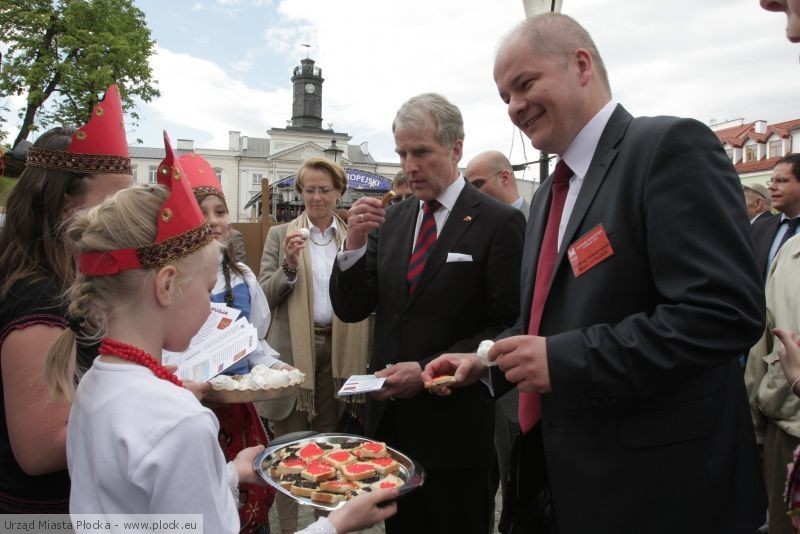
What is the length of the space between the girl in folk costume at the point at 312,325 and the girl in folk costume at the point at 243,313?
27.3 inches

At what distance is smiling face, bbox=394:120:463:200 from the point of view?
2.86 metres

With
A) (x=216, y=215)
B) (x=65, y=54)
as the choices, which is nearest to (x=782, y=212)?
(x=216, y=215)

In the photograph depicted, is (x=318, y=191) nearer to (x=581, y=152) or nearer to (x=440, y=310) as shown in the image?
(x=440, y=310)

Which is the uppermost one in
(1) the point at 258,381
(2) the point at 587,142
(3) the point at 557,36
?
(3) the point at 557,36

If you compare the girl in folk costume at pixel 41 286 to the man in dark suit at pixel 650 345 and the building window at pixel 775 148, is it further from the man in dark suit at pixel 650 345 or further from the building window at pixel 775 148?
the building window at pixel 775 148

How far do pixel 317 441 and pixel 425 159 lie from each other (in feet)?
4.77

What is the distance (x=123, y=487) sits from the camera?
1.33 metres

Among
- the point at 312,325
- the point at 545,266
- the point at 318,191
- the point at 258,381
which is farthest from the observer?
the point at 318,191

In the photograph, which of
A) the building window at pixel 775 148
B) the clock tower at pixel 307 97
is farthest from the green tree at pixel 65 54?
the clock tower at pixel 307 97

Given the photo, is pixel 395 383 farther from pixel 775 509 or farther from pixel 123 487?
pixel 775 509

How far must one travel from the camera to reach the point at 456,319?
2758mm

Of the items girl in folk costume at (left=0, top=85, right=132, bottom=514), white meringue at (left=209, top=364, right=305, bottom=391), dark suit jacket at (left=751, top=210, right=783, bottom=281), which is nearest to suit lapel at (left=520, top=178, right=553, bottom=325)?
white meringue at (left=209, top=364, right=305, bottom=391)

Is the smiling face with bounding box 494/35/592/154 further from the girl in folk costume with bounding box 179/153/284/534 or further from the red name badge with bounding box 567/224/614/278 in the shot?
the girl in folk costume with bounding box 179/153/284/534

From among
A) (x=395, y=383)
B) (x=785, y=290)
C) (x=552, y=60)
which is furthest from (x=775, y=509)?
(x=552, y=60)
